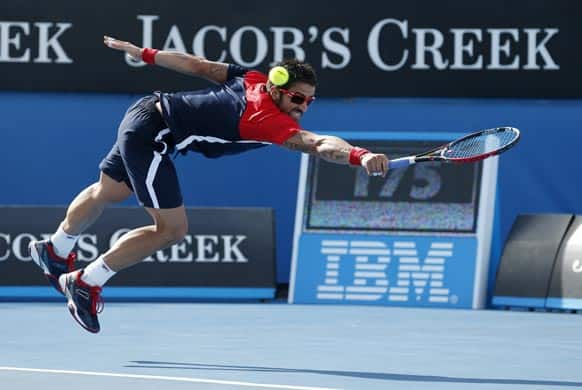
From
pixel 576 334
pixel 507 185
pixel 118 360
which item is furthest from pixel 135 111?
pixel 507 185

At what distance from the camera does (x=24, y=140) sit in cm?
1167

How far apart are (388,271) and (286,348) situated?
3.02 metres

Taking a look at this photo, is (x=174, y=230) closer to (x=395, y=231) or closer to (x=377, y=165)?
(x=377, y=165)

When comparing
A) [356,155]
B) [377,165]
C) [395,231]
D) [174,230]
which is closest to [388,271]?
[395,231]

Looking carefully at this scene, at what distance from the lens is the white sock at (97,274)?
7738mm

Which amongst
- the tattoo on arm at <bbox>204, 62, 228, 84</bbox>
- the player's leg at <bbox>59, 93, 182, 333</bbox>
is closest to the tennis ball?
the tattoo on arm at <bbox>204, 62, 228, 84</bbox>

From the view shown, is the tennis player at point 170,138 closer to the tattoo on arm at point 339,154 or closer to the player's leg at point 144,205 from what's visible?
the player's leg at point 144,205

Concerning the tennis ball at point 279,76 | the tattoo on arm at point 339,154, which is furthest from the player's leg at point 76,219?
the tattoo on arm at point 339,154

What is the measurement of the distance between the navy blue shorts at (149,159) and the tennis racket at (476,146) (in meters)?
1.24

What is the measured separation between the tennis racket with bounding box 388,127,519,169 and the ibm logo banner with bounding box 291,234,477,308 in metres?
3.17

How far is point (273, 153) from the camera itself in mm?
11656

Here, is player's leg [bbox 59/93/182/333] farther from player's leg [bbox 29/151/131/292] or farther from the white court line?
the white court line

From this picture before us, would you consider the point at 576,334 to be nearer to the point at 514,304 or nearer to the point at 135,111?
the point at 514,304

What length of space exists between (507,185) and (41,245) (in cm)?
438
